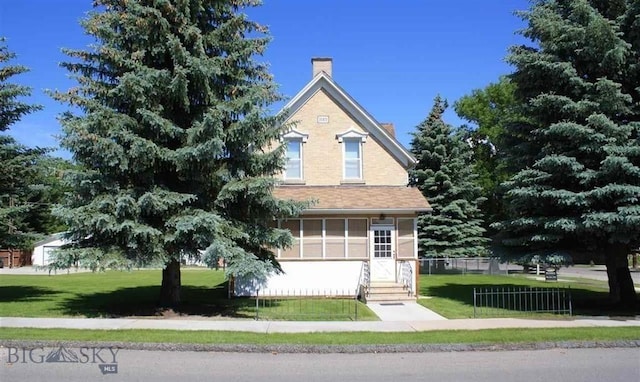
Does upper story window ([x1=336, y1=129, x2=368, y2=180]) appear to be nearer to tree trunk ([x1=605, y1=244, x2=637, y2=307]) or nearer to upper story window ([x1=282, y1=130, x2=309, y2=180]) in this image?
upper story window ([x1=282, y1=130, x2=309, y2=180])

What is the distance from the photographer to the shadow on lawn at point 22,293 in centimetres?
1903

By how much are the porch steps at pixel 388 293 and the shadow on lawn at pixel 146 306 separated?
4355 millimetres

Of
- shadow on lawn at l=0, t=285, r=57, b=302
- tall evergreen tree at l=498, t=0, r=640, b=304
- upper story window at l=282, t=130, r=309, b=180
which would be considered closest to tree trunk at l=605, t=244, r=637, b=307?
tall evergreen tree at l=498, t=0, r=640, b=304

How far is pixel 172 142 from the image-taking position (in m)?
14.9

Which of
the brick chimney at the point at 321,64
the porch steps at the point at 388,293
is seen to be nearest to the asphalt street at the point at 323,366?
the porch steps at the point at 388,293

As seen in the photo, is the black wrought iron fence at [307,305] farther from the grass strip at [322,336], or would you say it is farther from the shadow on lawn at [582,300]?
the shadow on lawn at [582,300]

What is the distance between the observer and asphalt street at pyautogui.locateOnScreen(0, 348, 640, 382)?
836 cm

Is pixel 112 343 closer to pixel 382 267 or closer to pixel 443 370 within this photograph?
pixel 443 370

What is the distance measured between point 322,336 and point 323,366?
1.88 meters

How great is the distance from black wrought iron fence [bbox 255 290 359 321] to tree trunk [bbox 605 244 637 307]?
7.72 metres

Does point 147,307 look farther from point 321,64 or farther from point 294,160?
point 321,64

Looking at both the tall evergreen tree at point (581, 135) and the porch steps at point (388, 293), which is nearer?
the tall evergreen tree at point (581, 135)

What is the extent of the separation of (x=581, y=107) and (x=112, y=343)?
13136mm

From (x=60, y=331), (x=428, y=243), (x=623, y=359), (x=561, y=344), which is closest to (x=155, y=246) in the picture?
(x=60, y=331)
